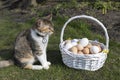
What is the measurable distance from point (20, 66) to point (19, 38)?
1.60ft

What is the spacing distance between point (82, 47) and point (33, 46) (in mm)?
805

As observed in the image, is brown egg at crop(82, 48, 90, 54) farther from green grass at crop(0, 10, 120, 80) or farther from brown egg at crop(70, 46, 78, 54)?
green grass at crop(0, 10, 120, 80)

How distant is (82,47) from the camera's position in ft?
16.0

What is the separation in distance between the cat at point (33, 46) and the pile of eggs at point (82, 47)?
0.42 metres

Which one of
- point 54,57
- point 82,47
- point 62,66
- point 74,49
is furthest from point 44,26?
point 54,57

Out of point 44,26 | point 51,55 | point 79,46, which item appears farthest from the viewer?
point 51,55

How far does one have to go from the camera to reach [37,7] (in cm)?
873

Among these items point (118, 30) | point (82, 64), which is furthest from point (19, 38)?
point (118, 30)

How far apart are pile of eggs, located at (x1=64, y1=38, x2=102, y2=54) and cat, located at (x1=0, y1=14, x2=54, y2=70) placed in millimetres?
416

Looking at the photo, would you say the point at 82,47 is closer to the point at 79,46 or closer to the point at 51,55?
the point at 79,46

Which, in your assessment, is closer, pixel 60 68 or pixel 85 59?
pixel 85 59

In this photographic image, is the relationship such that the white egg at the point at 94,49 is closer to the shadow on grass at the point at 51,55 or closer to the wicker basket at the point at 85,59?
the wicker basket at the point at 85,59

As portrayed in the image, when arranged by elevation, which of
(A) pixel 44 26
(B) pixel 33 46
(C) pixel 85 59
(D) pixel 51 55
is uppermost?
(A) pixel 44 26

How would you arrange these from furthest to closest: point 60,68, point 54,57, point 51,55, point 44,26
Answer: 1. point 51,55
2. point 54,57
3. point 60,68
4. point 44,26
